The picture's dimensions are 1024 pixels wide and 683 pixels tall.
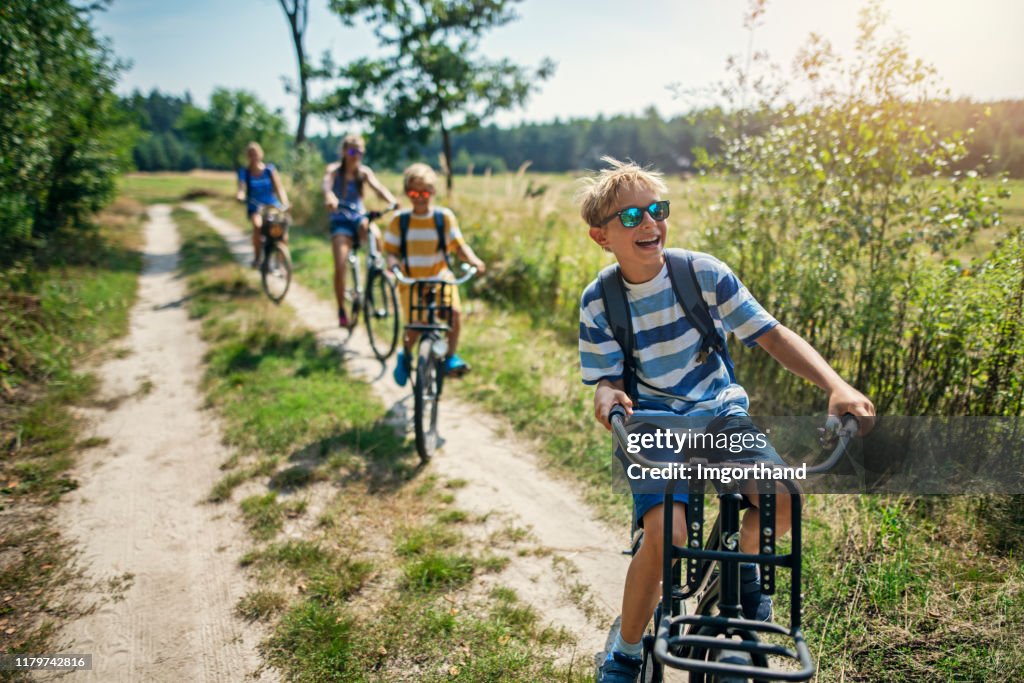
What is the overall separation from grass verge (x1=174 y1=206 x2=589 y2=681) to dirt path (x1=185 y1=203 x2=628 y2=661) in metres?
0.16

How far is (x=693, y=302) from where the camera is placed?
2387 millimetres

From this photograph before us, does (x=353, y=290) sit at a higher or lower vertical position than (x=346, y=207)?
lower

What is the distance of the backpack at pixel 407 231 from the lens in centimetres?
536

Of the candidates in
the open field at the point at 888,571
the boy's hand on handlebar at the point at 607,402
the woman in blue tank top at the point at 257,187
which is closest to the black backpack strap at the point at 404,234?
the open field at the point at 888,571

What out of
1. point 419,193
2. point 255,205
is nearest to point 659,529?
point 419,193

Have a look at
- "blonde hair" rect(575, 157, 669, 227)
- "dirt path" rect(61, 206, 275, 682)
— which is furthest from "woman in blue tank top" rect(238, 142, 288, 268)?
"blonde hair" rect(575, 157, 669, 227)

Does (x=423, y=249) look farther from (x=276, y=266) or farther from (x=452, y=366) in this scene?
(x=276, y=266)

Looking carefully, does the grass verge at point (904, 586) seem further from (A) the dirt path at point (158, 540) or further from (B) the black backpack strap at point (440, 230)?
(A) the dirt path at point (158, 540)

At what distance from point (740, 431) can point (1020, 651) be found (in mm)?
1933

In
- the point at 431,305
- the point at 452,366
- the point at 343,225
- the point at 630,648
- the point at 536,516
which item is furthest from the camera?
the point at 343,225

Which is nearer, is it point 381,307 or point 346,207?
point 381,307

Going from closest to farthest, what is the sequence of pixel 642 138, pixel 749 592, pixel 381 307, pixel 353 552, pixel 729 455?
pixel 749 592
pixel 729 455
pixel 353 552
pixel 381 307
pixel 642 138

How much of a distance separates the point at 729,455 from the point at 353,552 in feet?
8.57

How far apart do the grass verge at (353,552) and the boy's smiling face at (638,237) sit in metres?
1.94
